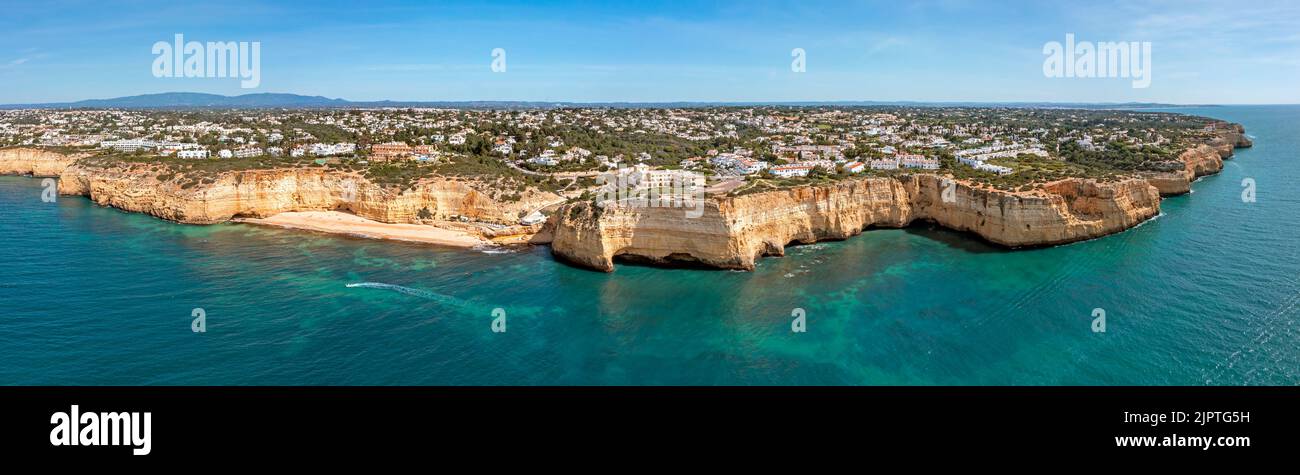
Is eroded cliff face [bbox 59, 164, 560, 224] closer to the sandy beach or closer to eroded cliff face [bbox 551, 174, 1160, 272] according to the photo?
the sandy beach

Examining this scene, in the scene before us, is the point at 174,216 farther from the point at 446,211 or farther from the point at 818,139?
the point at 818,139

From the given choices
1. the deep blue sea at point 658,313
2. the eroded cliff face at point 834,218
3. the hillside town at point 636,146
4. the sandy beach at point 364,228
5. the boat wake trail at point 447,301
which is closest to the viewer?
the deep blue sea at point 658,313

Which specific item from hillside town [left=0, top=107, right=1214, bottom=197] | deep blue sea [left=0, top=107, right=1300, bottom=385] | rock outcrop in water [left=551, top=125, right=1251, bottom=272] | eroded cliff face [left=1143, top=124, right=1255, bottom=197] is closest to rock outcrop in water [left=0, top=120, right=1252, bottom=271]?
rock outcrop in water [left=551, top=125, right=1251, bottom=272]

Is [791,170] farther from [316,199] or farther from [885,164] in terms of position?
[316,199]

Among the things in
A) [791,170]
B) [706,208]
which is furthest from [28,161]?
[791,170]

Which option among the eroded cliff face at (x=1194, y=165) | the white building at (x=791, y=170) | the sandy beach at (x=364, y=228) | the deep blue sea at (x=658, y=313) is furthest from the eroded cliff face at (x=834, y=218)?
the eroded cliff face at (x=1194, y=165)

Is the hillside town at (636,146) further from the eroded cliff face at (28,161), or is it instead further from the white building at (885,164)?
the eroded cliff face at (28,161)

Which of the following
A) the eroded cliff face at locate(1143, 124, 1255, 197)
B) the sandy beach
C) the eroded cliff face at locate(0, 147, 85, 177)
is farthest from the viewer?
Answer: the eroded cliff face at locate(0, 147, 85, 177)
